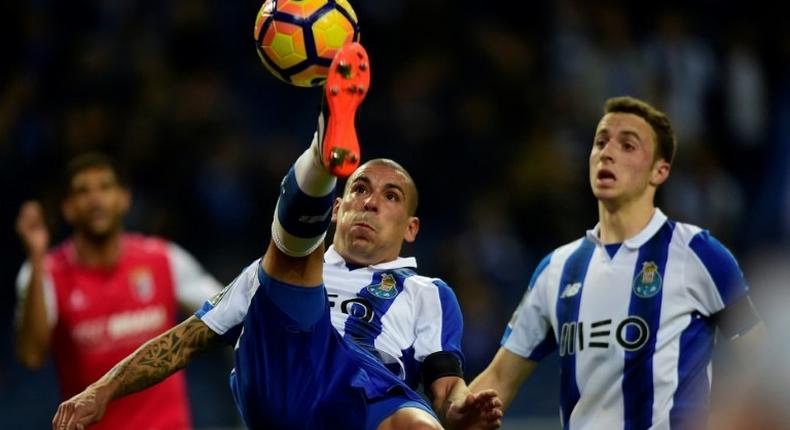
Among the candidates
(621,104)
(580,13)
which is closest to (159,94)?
(580,13)

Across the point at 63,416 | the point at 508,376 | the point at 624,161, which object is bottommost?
the point at 508,376

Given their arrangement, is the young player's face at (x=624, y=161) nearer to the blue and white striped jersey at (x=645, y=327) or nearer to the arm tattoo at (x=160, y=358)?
the blue and white striped jersey at (x=645, y=327)

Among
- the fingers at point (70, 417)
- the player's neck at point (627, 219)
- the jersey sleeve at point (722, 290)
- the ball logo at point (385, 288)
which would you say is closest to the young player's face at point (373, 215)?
the ball logo at point (385, 288)

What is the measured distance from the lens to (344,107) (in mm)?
4102

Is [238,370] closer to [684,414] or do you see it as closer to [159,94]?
[684,414]

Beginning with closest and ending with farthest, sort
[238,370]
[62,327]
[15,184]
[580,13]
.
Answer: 1. [238,370]
2. [62,327]
3. [15,184]
4. [580,13]

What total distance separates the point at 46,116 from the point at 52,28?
1098 mm

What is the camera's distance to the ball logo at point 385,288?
17.1 ft

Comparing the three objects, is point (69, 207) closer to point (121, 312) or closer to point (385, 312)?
point (121, 312)

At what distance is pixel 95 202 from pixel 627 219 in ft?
11.6

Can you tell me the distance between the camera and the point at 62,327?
7.35 meters

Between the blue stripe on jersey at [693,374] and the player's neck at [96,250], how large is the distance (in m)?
3.90

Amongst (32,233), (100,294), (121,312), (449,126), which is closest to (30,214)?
(32,233)

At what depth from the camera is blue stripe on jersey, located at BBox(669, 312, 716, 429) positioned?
5023 millimetres
